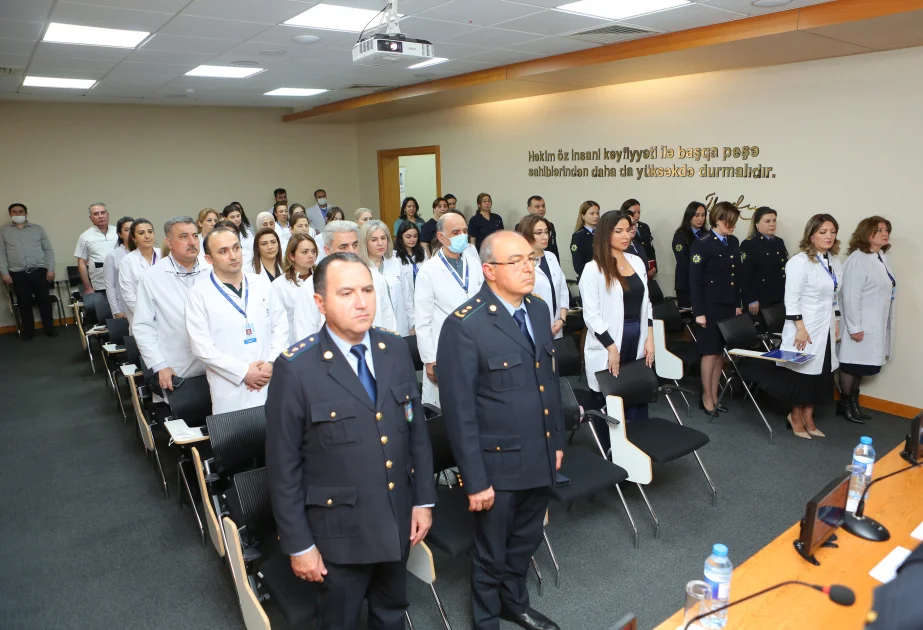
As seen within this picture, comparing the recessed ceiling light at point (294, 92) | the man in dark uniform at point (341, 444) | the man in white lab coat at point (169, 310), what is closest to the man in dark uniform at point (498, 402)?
the man in dark uniform at point (341, 444)

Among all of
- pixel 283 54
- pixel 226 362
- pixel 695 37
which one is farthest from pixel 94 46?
pixel 695 37

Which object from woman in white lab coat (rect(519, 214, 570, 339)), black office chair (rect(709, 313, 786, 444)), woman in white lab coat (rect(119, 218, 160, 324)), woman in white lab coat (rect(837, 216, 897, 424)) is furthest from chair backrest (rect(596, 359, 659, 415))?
woman in white lab coat (rect(119, 218, 160, 324))

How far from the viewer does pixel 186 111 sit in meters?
10.8

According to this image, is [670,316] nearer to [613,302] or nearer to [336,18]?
[613,302]

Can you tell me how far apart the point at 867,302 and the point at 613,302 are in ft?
8.64

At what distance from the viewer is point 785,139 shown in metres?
6.04

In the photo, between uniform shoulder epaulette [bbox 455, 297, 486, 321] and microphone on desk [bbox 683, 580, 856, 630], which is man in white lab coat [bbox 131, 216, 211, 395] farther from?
microphone on desk [bbox 683, 580, 856, 630]

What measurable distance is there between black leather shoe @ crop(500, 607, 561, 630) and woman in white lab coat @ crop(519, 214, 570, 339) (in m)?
2.33

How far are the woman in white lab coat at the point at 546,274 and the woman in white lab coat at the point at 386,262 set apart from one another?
1051 millimetres

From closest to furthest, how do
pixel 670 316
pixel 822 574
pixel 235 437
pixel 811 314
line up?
pixel 822 574 < pixel 235 437 < pixel 811 314 < pixel 670 316

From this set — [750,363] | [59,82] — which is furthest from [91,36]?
[750,363]

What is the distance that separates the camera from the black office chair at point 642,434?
11.5ft

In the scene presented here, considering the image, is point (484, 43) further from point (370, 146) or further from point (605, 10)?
point (370, 146)

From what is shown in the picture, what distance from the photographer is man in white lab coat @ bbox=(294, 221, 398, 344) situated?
3885 millimetres
